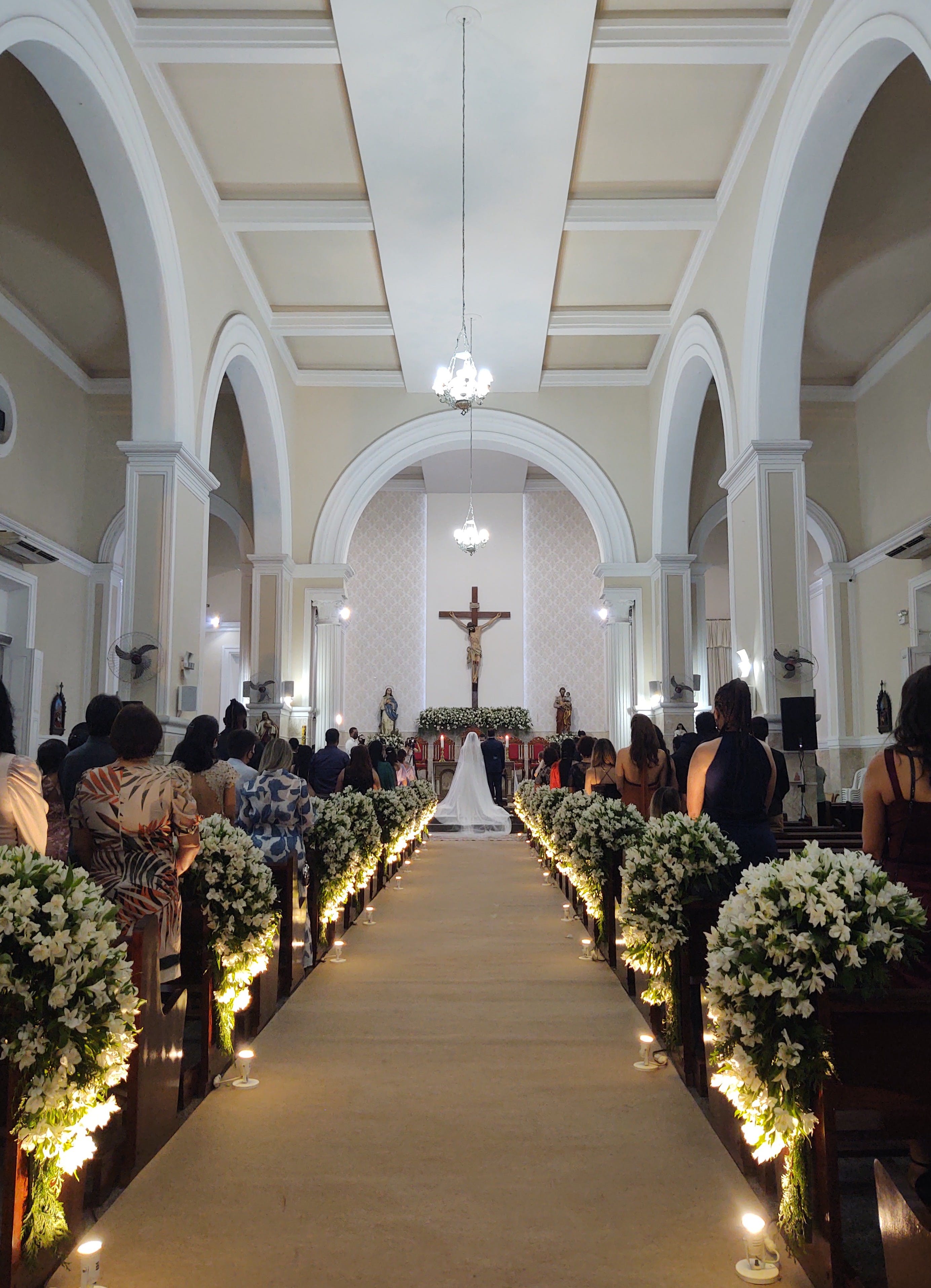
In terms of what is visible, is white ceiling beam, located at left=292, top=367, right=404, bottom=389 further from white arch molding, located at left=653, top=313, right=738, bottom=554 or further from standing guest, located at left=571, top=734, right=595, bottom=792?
standing guest, located at left=571, top=734, right=595, bottom=792

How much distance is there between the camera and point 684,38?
786 centimetres

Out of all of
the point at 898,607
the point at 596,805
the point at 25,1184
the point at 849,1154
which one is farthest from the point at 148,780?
the point at 898,607

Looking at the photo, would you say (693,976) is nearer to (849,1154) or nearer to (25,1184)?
(849,1154)

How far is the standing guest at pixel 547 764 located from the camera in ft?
42.5

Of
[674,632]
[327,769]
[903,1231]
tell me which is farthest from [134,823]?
[674,632]

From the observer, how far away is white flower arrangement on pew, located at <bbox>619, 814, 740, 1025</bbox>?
3787 mm

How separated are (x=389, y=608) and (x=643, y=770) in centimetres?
1547

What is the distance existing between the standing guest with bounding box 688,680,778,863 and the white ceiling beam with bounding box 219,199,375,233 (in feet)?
25.5

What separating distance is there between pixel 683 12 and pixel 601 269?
393 cm

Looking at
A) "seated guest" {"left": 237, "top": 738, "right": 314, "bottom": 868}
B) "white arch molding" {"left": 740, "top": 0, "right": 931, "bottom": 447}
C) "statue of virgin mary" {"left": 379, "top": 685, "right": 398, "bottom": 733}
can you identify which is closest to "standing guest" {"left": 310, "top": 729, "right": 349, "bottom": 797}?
"seated guest" {"left": 237, "top": 738, "right": 314, "bottom": 868}

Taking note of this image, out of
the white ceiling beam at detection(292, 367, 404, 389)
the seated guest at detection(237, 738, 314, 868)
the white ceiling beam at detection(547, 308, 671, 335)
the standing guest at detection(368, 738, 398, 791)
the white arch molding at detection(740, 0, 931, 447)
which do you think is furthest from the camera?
the white ceiling beam at detection(292, 367, 404, 389)

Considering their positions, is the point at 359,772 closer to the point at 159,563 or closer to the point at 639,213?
the point at 159,563

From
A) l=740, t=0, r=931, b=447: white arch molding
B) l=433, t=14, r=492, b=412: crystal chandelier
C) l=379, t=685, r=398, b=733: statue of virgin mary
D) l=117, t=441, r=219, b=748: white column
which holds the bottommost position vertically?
l=379, t=685, r=398, b=733: statue of virgin mary

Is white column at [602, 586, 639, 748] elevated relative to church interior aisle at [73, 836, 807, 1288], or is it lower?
elevated
